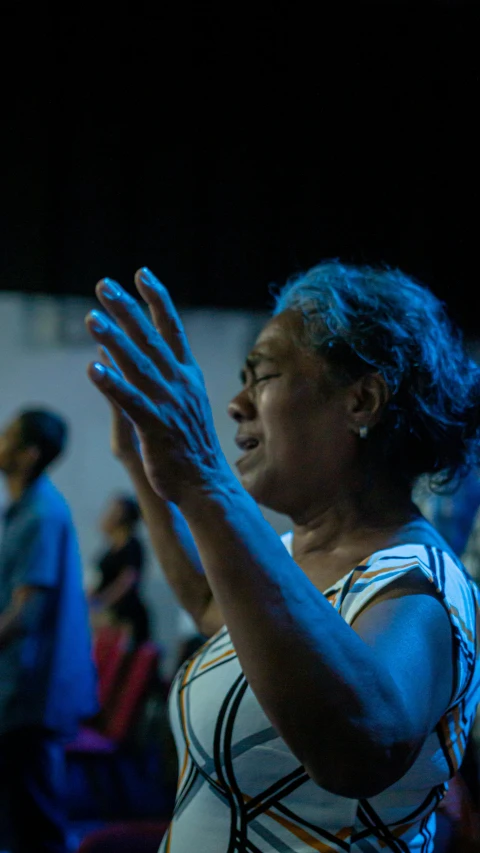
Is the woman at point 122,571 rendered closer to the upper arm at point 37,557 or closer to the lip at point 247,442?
the upper arm at point 37,557

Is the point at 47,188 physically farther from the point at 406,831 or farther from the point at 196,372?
the point at 406,831

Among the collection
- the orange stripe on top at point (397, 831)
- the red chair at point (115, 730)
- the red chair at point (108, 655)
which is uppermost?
the orange stripe on top at point (397, 831)

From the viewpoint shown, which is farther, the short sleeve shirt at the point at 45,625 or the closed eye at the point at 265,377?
the short sleeve shirt at the point at 45,625

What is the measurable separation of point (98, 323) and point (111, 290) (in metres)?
0.06

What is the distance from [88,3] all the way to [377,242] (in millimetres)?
1161

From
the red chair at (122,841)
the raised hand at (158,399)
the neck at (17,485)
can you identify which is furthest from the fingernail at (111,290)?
the neck at (17,485)

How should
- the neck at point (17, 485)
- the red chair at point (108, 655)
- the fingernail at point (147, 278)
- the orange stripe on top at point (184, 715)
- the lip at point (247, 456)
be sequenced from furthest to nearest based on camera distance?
the red chair at point (108, 655) < the neck at point (17, 485) < the lip at point (247, 456) < the orange stripe on top at point (184, 715) < the fingernail at point (147, 278)

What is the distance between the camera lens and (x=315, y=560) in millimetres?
1108

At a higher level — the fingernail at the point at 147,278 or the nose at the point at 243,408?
the fingernail at the point at 147,278

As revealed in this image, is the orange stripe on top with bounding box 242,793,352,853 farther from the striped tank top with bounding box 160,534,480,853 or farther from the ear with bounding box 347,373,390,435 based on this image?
the ear with bounding box 347,373,390,435

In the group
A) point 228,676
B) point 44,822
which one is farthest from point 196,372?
point 44,822

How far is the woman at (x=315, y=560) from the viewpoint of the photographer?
26.9 inches

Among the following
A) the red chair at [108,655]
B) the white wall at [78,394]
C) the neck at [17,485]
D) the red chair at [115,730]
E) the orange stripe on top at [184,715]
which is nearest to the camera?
the orange stripe on top at [184,715]

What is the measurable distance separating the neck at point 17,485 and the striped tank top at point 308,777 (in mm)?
1866
